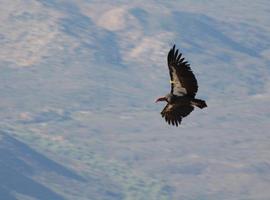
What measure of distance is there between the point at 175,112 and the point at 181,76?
243cm

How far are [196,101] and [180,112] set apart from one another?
161 centimetres

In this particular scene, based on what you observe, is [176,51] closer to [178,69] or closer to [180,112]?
[178,69]

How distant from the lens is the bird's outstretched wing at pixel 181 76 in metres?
29.6

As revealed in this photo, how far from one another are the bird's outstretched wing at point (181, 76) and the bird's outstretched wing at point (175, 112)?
104 cm

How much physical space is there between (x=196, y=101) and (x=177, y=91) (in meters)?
0.60

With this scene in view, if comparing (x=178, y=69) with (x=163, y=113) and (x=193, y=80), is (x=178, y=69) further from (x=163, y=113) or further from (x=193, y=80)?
(x=163, y=113)

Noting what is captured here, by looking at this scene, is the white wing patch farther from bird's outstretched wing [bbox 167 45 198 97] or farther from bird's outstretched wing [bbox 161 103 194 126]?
bird's outstretched wing [bbox 161 103 194 126]

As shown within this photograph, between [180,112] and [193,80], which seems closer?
[193,80]

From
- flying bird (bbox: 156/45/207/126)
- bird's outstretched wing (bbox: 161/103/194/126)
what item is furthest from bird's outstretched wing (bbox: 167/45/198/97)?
bird's outstretched wing (bbox: 161/103/194/126)

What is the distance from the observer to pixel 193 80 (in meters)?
29.5

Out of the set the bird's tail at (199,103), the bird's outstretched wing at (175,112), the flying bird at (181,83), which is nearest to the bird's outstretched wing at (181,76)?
the flying bird at (181,83)

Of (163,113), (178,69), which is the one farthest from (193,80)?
(163,113)

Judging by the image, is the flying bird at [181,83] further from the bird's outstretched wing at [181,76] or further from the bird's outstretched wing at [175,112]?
the bird's outstretched wing at [175,112]

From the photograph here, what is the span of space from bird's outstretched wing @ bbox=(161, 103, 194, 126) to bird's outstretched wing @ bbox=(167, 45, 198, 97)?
1.04m
